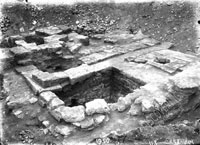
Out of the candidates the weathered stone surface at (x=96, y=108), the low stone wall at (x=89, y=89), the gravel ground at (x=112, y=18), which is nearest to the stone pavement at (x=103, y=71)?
the weathered stone surface at (x=96, y=108)

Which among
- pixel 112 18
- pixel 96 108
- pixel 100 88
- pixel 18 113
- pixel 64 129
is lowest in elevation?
pixel 100 88

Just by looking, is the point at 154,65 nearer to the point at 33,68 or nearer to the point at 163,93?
the point at 163,93

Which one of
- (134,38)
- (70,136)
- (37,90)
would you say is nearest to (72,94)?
(37,90)

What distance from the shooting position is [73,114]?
448 cm

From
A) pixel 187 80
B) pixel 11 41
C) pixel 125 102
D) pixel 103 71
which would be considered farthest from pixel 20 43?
pixel 187 80

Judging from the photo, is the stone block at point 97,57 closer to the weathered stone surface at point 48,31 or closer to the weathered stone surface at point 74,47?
the weathered stone surface at point 74,47

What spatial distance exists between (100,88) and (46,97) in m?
2.07

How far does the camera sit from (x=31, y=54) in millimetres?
7195

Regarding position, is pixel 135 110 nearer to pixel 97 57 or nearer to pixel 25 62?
pixel 97 57

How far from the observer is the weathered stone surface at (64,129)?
13.9 feet

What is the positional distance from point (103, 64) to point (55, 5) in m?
6.36

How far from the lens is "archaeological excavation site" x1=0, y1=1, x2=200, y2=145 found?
4.33m

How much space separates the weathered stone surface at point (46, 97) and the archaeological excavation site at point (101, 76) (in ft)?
0.07

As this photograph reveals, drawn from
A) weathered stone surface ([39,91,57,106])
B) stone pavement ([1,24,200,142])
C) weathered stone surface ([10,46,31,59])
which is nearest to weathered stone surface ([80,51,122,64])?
stone pavement ([1,24,200,142])
